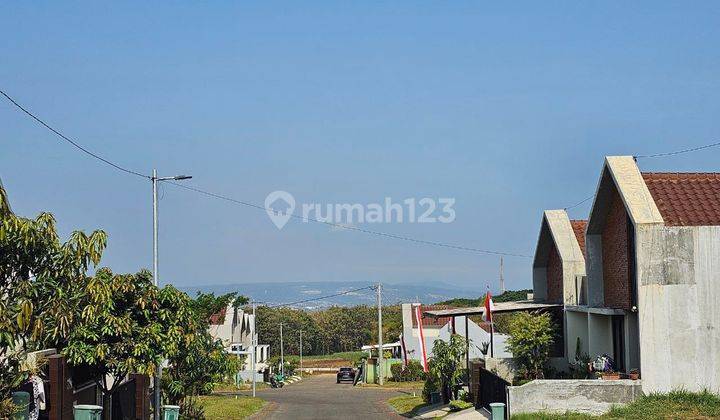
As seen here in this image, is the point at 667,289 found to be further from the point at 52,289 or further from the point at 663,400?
the point at 52,289

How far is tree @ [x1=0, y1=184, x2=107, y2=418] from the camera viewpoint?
14.2 metres

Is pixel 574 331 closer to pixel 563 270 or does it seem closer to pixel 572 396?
pixel 563 270

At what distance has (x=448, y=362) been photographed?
114 feet

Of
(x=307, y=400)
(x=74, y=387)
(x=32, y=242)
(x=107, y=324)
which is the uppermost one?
(x=32, y=242)

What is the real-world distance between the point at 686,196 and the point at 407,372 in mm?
40182

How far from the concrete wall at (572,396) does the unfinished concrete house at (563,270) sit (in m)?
6.40

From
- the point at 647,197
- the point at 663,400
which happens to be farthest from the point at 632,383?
A: the point at 647,197

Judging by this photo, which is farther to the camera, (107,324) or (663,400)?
(663,400)

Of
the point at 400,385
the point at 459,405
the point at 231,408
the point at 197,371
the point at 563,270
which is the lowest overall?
the point at 400,385

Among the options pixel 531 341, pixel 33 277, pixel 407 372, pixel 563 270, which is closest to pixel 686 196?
pixel 563 270

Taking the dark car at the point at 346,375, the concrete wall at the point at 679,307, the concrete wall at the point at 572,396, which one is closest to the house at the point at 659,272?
the concrete wall at the point at 679,307

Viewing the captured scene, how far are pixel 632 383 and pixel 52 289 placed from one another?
14213 millimetres

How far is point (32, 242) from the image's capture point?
611 inches

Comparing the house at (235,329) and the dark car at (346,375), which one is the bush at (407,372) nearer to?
the dark car at (346,375)
